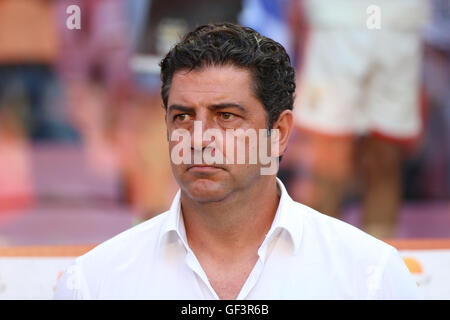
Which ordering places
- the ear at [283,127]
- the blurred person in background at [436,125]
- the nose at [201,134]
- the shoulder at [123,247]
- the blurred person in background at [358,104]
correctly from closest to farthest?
1. the nose at [201,134]
2. the shoulder at [123,247]
3. the ear at [283,127]
4. the blurred person in background at [358,104]
5. the blurred person in background at [436,125]

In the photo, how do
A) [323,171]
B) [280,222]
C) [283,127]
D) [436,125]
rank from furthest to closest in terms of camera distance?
[436,125] < [323,171] < [283,127] < [280,222]

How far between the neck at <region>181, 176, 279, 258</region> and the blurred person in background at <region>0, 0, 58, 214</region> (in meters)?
1.80

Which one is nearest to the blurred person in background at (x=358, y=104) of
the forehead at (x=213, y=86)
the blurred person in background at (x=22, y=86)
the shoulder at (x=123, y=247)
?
the blurred person in background at (x=22, y=86)

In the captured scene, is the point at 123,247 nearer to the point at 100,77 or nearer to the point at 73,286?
the point at 73,286

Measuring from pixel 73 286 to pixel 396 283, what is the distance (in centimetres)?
87

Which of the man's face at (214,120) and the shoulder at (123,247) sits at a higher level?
the man's face at (214,120)

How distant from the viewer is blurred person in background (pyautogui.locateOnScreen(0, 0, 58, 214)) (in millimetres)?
3477

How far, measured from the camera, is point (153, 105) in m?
3.59

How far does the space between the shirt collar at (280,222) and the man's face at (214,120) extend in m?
0.10

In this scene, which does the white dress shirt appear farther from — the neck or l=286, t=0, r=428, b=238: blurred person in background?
l=286, t=0, r=428, b=238: blurred person in background

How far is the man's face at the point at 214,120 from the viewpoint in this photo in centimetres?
186

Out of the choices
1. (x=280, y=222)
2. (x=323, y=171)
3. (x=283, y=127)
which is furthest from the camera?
(x=323, y=171)

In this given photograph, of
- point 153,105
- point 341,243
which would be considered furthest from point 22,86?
point 341,243

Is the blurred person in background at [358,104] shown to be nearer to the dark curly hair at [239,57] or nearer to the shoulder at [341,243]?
the dark curly hair at [239,57]
